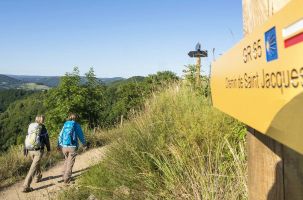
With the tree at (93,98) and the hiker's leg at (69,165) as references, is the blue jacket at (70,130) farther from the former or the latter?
the tree at (93,98)

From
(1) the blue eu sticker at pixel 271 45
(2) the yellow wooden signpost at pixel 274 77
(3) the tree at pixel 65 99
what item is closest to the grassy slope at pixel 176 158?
(2) the yellow wooden signpost at pixel 274 77

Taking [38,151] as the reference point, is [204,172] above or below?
above

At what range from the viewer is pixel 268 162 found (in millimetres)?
1543

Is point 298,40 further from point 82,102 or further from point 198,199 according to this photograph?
point 82,102

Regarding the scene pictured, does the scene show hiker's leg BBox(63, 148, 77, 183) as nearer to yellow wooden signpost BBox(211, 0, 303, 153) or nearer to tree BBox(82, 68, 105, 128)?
yellow wooden signpost BBox(211, 0, 303, 153)

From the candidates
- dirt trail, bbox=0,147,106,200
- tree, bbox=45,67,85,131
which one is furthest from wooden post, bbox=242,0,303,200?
tree, bbox=45,67,85,131

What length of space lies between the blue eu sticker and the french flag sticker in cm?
8

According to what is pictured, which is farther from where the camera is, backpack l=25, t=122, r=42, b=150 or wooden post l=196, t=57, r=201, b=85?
backpack l=25, t=122, r=42, b=150

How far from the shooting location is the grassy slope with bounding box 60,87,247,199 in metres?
3.39

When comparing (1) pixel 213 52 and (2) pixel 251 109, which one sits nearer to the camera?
(2) pixel 251 109

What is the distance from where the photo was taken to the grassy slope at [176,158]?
11.1 ft

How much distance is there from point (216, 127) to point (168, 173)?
3.74ft

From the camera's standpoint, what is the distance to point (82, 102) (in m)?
34.3

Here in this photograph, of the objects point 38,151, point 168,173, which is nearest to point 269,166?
point 168,173
